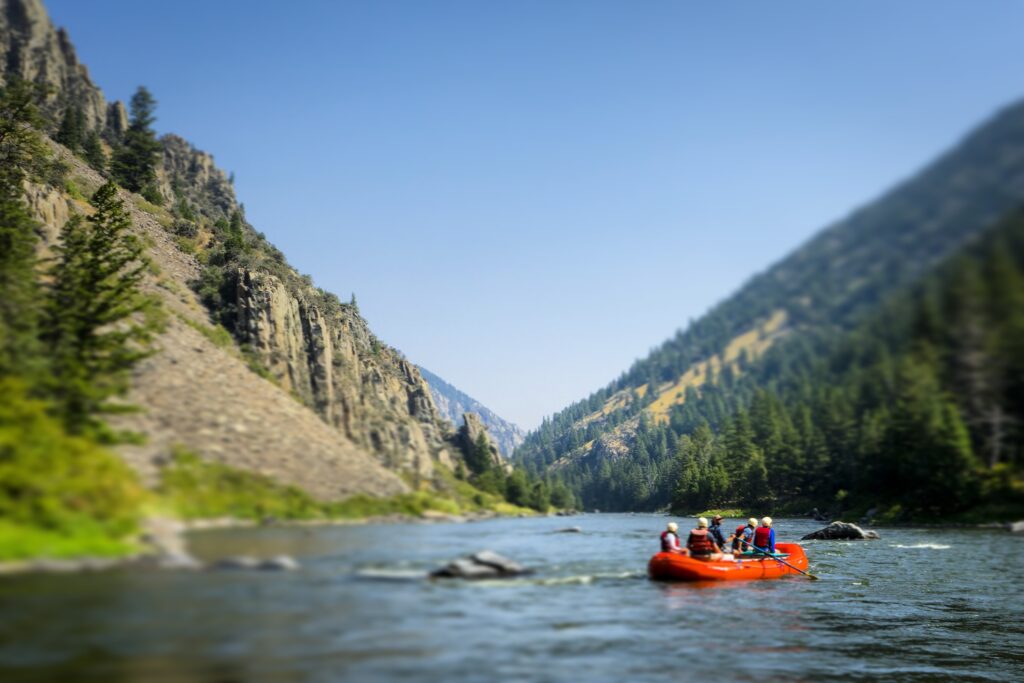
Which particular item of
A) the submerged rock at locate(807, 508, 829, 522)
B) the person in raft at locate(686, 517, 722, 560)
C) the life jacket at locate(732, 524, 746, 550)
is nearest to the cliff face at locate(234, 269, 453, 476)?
the person in raft at locate(686, 517, 722, 560)

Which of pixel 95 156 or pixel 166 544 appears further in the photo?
pixel 95 156

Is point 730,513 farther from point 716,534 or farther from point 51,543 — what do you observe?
point 51,543

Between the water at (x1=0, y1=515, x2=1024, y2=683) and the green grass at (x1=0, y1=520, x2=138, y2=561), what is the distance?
0.17 meters

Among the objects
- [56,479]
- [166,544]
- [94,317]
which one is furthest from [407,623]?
[94,317]

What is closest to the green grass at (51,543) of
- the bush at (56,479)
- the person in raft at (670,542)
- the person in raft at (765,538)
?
the bush at (56,479)

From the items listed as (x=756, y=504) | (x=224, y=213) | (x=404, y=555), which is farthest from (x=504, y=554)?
(x=756, y=504)

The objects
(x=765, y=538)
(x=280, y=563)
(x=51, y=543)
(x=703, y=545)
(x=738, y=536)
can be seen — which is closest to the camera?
(x=51, y=543)

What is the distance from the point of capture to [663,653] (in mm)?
12383

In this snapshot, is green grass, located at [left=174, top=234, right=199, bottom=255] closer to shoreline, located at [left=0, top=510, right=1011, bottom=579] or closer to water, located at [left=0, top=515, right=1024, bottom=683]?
shoreline, located at [left=0, top=510, right=1011, bottom=579]

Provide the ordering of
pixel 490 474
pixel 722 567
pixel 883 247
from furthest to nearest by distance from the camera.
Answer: pixel 722 567
pixel 883 247
pixel 490 474

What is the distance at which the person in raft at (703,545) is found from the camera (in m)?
20.8

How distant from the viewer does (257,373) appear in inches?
271

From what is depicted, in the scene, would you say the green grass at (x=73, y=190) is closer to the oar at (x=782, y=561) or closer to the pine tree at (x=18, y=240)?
the pine tree at (x=18, y=240)

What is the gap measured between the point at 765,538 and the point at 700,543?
6.14 m
